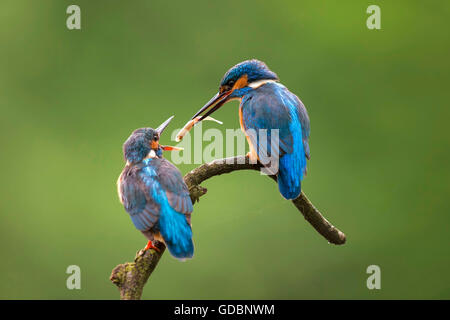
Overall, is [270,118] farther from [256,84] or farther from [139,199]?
[139,199]

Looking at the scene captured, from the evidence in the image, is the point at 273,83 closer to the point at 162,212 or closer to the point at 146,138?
the point at 146,138

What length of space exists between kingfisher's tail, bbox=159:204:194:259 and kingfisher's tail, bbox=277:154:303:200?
42cm

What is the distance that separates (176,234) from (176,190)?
16 cm

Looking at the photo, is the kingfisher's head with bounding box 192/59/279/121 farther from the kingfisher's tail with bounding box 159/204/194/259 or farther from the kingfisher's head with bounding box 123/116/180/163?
the kingfisher's tail with bounding box 159/204/194/259

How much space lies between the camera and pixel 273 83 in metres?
2.72

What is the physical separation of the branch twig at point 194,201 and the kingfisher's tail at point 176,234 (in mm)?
71

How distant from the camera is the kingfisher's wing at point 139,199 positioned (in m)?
2.10

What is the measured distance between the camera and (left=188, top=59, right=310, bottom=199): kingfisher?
94.2 inches

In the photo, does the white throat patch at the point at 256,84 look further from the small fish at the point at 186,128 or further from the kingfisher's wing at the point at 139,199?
the kingfisher's wing at the point at 139,199

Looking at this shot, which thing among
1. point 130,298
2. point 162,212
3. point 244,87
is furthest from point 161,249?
point 244,87

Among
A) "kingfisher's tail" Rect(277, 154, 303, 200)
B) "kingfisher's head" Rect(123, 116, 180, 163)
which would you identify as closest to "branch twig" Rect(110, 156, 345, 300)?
"kingfisher's tail" Rect(277, 154, 303, 200)

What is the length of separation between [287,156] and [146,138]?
1.78 ft

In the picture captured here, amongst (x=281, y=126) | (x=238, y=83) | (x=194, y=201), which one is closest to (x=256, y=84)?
(x=238, y=83)

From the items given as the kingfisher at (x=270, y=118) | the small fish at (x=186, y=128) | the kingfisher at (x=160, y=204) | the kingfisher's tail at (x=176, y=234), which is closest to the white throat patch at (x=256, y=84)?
the kingfisher at (x=270, y=118)
